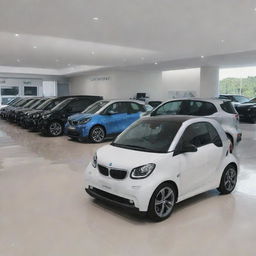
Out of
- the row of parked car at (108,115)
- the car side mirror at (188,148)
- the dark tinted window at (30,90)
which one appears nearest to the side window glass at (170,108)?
the row of parked car at (108,115)

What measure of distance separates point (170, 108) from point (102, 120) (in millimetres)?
2339

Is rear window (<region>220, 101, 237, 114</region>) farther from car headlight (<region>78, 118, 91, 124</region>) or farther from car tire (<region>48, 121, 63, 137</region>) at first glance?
car tire (<region>48, 121, 63, 137</region>)

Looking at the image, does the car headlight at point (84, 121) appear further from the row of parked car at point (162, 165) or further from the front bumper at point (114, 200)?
the front bumper at point (114, 200)

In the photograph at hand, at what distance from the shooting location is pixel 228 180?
14.8ft

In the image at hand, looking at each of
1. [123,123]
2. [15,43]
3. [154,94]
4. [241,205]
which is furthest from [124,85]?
[241,205]

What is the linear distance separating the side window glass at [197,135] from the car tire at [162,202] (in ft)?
2.33

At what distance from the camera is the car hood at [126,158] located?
3.59m

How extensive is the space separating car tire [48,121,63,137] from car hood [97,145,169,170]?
695 centimetres

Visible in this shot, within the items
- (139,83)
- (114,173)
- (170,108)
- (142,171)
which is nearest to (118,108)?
(170,108)

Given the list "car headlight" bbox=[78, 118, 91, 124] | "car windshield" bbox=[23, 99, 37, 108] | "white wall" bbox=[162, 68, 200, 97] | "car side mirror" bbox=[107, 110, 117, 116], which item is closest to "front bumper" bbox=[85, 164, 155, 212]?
"car headlight" bbox=[78, 118, 91, 124]

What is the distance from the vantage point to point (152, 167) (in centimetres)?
353

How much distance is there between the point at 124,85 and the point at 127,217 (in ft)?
69.7

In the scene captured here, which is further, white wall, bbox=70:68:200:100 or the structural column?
white wall, bbox=70:68:200:100

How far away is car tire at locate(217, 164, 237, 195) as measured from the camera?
174 inches
